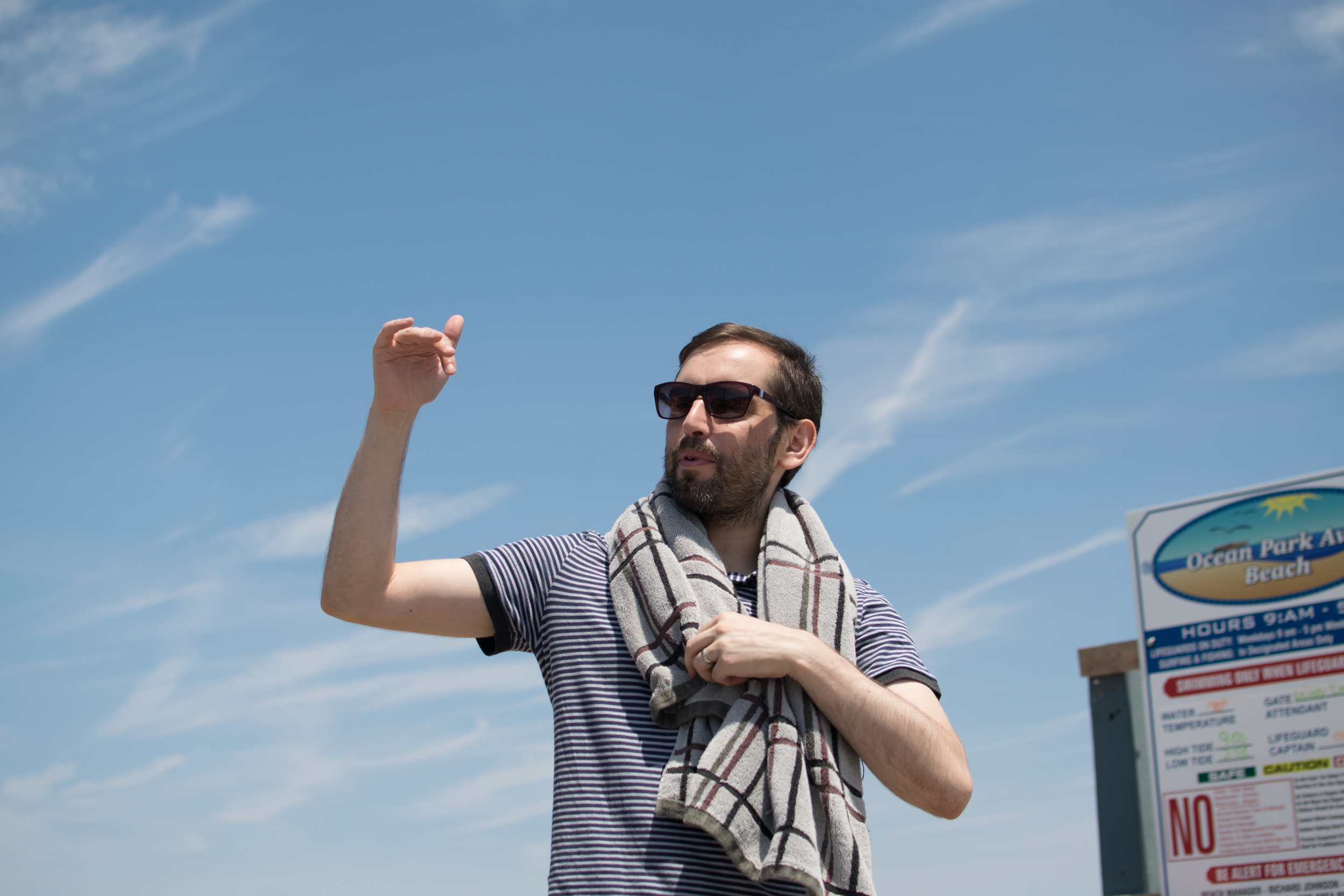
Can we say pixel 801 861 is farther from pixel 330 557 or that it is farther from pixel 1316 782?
pixel 1316 782

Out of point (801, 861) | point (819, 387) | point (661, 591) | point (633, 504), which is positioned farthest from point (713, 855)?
point (819, 387)

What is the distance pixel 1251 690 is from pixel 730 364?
410 cm

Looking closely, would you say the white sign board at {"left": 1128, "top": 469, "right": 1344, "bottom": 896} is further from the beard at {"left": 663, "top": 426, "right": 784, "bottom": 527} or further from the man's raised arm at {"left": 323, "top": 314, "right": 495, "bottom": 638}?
the man's raised arm at {"left": 323, "top": 314, "right": 495, "bottom": 638}

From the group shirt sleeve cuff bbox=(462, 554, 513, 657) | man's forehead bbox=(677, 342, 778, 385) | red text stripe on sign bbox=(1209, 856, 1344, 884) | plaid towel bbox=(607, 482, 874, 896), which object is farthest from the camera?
red text stripe on sign bbox=(1209, 856, 1344, 884)

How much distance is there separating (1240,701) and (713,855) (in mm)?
4358

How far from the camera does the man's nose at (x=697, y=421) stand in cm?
260

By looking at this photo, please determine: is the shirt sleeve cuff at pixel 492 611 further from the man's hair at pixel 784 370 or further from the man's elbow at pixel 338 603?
the man's hair at pixel 784 370

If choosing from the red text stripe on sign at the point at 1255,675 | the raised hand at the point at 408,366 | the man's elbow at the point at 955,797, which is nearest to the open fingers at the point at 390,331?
the raised hand at the point at 408,366

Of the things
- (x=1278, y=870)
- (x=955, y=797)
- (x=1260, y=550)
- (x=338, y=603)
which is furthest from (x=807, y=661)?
(x=1260, y=550)

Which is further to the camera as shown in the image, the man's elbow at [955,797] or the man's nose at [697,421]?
the man's nose at [697,421]

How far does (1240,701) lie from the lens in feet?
17.8

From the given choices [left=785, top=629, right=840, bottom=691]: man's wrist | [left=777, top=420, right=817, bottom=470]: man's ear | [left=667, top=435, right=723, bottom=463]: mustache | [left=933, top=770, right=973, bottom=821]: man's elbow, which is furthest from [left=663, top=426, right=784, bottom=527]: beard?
[left=933, top=770, right=973, bottom=821]: man's elbow

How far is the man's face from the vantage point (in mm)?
2578

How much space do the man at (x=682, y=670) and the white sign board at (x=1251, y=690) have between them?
3.79 metres
